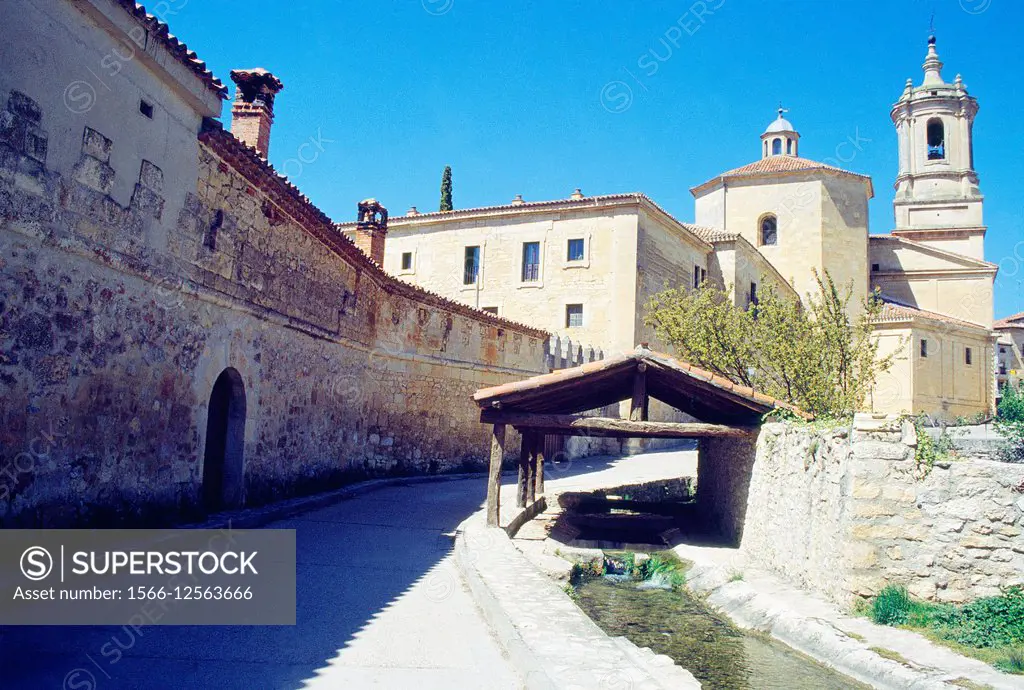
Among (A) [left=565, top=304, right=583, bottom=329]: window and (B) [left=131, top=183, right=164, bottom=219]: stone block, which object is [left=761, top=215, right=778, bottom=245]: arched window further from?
(B) [left=131, top=183, right=164, bottom=219]: stone block

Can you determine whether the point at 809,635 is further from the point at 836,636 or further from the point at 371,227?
the point at 371,227

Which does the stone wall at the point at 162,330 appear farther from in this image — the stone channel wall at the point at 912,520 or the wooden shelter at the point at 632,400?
the stone channel wall at the point at 912,520

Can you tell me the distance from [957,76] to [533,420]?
161 feet

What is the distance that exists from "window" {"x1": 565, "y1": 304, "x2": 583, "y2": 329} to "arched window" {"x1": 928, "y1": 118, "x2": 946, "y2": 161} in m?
30.6

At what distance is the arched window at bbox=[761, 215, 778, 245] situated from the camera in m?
38.5

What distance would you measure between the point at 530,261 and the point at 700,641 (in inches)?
924

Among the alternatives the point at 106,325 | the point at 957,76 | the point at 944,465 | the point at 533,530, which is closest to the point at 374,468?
the point at 533,530

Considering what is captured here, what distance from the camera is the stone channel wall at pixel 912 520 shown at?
6.76 metres

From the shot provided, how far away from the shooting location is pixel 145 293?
8.12 meters

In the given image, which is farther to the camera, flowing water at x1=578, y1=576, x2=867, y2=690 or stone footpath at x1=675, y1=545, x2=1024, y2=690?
flowing water at x1=578, y1=576, x2=867, y2=690

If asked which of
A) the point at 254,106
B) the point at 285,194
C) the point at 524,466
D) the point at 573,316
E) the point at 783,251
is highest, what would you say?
the point at 783,251

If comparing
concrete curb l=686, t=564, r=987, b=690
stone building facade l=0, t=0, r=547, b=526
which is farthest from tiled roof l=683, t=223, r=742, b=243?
concrete curb l=686, t=564, r=987, b=690

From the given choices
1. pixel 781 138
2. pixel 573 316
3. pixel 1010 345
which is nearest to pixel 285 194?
pixel 573 316

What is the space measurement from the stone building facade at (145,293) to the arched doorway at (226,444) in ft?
0.07
